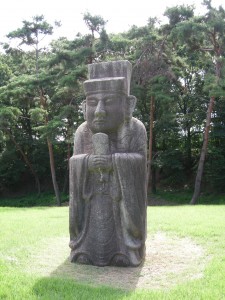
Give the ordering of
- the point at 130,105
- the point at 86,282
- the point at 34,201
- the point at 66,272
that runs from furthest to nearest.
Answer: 1. the point at 34,201
2. the point at 130,105
3. the point at 66,272
4. the point at 86,282

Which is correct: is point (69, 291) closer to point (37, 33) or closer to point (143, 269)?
point (143, 269)

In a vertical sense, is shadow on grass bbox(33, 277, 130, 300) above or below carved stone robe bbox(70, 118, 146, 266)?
below

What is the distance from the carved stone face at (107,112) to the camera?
6.42m

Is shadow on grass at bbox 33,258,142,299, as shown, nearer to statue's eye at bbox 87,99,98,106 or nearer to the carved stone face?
the carved stone face

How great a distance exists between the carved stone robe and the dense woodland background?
12262 millimetres

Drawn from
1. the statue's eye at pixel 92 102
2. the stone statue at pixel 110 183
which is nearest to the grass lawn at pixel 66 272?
the stone statue at pixel 110 183

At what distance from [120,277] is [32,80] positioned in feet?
61.1

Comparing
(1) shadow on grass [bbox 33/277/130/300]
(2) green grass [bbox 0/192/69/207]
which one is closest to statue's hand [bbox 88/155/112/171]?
(1) shadow on grass [bbox 33/277/130/300]

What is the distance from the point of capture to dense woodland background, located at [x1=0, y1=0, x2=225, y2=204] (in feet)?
65.6

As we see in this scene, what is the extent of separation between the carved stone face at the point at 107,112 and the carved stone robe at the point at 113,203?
0.75ft

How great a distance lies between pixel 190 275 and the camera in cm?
557

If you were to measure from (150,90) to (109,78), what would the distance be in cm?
1482

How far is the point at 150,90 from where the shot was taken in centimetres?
2102

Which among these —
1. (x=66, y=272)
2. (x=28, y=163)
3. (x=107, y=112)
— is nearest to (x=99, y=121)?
(x=107, y=112)
